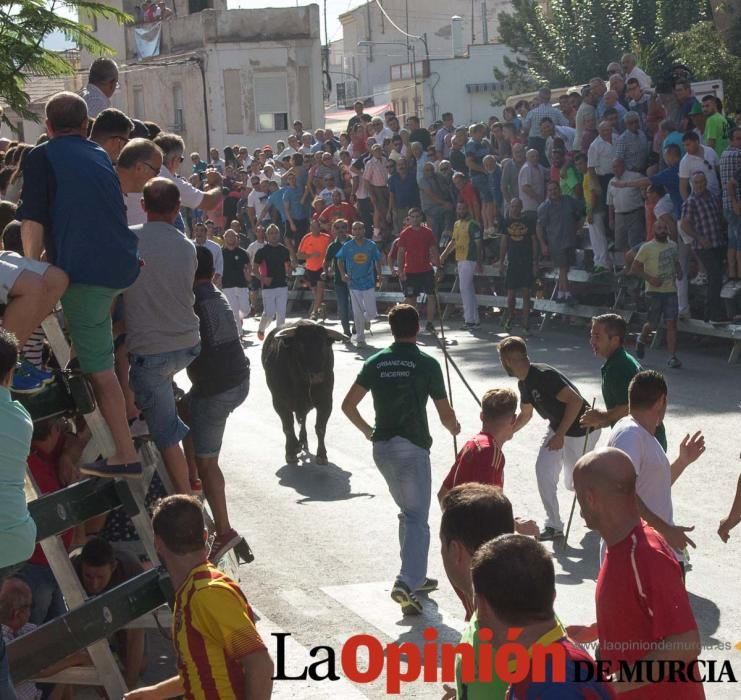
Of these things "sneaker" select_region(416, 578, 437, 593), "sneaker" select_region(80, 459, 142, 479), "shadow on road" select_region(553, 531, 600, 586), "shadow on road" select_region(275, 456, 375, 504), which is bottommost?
"shadow on road" select_region(275, 456, 375, 504)

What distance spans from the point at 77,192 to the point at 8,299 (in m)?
0.69

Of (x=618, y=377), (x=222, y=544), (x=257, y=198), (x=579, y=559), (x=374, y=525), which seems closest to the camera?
(x=222, y=544)

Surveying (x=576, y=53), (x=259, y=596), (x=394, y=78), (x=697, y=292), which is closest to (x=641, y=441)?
(x=259, y=596)

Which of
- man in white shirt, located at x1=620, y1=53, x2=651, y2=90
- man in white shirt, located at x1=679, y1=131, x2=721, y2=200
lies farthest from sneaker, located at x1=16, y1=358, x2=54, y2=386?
man in white shirt, located at x1=620, y1=53, x2=651, y2=90

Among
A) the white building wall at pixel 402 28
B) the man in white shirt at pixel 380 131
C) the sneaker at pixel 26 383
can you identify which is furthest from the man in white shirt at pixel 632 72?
the white building wall at pixel 402 28

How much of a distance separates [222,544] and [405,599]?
4.37 ft

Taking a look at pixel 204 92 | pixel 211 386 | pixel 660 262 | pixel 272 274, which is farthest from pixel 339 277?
pixel 204 92

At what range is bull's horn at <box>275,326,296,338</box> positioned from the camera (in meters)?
13.7

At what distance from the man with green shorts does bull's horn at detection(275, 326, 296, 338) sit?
23.6 feet

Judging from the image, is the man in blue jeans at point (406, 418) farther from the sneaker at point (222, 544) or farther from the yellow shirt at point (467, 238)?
the yellow shirt at point (467, 238)

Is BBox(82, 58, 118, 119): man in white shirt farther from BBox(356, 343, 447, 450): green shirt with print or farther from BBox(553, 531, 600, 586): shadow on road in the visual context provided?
BBox(553, 531, 600, 586): shadow on road

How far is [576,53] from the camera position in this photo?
4106 cm

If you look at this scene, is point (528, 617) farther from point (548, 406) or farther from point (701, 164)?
point (701, 164)

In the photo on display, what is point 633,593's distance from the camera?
4.73 m
